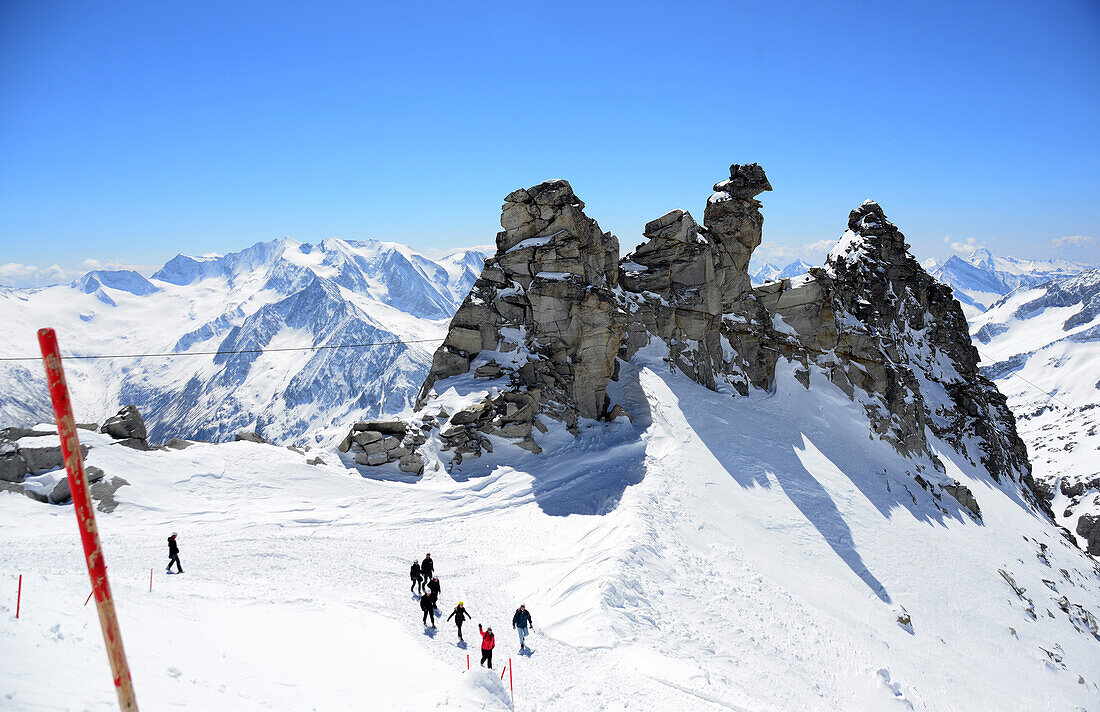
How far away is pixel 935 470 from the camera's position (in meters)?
49.1

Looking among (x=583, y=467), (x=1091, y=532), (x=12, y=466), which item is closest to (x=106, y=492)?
(x=12, y=466)

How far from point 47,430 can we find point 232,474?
853 cm

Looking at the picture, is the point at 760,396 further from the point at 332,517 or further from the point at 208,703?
the point at 208,703

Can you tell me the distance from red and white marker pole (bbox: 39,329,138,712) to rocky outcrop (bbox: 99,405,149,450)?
26848 mm

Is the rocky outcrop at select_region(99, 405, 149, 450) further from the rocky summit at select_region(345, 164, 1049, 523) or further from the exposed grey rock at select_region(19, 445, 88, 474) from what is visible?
the rocky summit at select_region(345, 164, 1049, 523)

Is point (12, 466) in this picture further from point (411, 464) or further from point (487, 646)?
point (487, 646)

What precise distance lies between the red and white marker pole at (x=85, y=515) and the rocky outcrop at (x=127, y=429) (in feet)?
88.1

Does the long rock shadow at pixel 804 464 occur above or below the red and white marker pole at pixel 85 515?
below

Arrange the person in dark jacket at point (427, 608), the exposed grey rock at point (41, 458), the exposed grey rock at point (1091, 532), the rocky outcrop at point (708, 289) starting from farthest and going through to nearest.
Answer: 1. the exposed grey rock at point (1091, 532)
2. the rocky outcrop at point (708, 289)
3. the exposed grey rock at point (41, 458)
4. the person in dark jacket at point (427, 608)

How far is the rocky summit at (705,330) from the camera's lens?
120ft

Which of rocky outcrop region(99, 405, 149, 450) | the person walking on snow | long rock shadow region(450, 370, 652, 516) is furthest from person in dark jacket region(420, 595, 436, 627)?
rocky outcrop region(99, 405, 149, 450)

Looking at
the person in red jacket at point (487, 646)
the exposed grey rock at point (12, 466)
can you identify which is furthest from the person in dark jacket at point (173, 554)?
the exposed grey rock at point (12, 466)

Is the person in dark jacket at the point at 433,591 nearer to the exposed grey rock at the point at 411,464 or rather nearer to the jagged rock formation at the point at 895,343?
the exposed grey rock at the point at 411,464

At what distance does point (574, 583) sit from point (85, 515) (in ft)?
56.5
